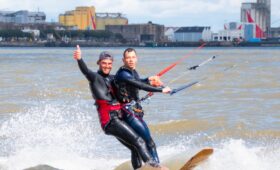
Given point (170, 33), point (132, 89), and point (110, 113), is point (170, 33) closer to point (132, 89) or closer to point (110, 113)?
point (132, 89)

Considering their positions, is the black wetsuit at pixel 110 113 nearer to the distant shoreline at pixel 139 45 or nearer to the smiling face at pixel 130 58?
the smiling face at pixel 130 58

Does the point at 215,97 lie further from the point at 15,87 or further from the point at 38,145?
the point at 38,145

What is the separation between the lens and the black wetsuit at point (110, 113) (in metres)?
7.91

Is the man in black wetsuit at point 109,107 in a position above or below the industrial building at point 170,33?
above

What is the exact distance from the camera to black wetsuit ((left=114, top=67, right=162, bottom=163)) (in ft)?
25.7

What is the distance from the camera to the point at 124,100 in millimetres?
8016

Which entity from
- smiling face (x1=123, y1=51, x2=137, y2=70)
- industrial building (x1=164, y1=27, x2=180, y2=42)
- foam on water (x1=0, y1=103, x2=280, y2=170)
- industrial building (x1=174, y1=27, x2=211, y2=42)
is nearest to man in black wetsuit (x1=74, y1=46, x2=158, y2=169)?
smiling face (x1=123, y1=51, x2=137, y2=70)

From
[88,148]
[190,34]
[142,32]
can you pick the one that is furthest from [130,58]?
[142,32]

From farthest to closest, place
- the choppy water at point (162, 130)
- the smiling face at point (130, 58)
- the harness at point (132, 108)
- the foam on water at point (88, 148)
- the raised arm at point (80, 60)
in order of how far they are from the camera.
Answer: the choppy water at point (162, 130) < the foam on water at point (88, 148) < the harness at point (132, 108) < the smiling face at point (130, 58) < the raised arm at point (80, 60)

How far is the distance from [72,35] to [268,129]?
547ft

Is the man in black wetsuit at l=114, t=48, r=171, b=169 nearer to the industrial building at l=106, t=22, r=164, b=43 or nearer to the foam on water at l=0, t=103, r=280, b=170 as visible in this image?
the foam on water at l=0, t=103, r=280, b=170

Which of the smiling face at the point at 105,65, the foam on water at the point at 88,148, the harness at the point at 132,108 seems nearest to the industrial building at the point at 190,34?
the foam on water at the point at 88,148

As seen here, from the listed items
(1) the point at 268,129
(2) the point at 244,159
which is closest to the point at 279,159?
(2) the point at 244,159

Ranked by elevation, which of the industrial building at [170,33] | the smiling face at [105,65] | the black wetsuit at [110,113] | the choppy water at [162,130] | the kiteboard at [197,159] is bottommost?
the industrial building at [170,33]
